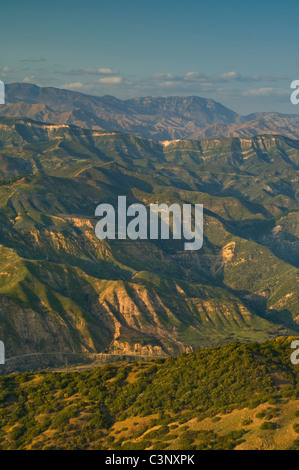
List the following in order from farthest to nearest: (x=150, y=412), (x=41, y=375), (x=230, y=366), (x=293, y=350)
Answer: (x=41, y=375), (x=293, y=350), (x=230, y=366), (x=150, y=412)
